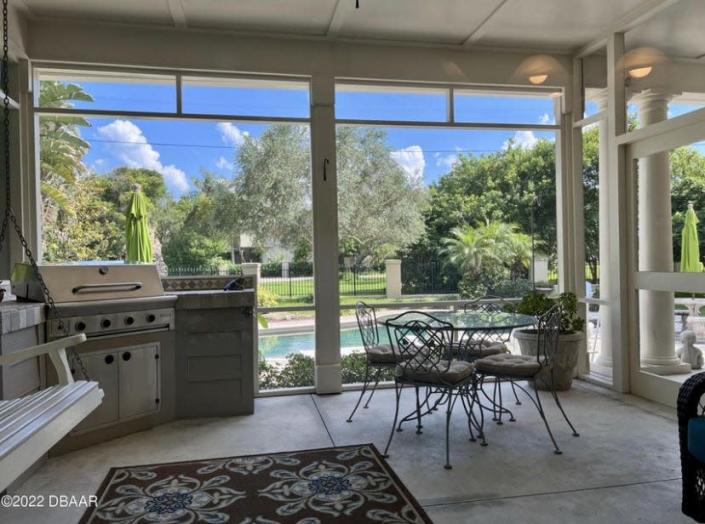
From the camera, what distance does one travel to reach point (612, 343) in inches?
183

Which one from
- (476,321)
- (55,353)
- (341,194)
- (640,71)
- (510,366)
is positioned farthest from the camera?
(341,194)

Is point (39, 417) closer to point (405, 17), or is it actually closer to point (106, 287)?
point (106, 287)

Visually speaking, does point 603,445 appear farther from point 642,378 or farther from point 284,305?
point 284,305

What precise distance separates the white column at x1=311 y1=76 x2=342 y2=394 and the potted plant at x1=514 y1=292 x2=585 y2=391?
5.64ft

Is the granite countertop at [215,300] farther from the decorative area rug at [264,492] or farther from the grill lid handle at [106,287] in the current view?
the decorative area rug at [264,492]

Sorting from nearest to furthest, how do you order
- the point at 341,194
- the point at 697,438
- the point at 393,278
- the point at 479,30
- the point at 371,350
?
1. the point at 697,438
2. the point at 371,350
3. the point at 479,30
4. the point at 341,194
5. the point at 393,278

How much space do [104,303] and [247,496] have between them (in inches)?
67.4

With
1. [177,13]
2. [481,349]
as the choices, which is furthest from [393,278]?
[177,13]

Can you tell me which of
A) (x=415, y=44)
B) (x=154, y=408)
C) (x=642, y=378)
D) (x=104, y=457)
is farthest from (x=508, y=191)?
(x=104, y=457)

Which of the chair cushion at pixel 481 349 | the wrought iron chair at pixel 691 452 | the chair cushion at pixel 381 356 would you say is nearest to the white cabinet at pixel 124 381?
the chair cushion at pixel 381 356

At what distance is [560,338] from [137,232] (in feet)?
12.3

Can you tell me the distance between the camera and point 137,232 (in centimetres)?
434

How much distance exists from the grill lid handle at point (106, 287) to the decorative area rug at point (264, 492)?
121cm

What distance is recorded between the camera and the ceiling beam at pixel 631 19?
161 inches
